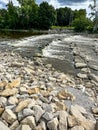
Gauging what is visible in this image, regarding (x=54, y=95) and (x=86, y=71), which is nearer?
(x=54, y=95)

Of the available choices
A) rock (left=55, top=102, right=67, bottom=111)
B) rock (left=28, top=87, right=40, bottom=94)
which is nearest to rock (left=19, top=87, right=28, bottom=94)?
rock (left=28, top=87, right=40, bottom=94)

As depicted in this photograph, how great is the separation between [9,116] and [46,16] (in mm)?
74277

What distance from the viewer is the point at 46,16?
7881 centimetres

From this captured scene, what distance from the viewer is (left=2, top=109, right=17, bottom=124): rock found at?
20.4 feet

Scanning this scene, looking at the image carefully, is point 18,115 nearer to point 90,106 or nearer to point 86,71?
point 90,106

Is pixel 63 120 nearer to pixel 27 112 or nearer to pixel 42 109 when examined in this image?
pixel 42 109

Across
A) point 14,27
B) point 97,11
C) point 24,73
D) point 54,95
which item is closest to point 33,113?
point 54,95

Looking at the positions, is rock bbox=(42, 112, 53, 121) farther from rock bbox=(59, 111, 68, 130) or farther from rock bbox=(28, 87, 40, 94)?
rock bbox=(28, 87, 40, 94)

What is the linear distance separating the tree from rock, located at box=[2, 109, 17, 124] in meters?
72.7

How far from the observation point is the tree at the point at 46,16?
78.1 m

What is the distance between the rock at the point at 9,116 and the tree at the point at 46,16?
72.7 meters

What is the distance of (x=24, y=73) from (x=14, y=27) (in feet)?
234

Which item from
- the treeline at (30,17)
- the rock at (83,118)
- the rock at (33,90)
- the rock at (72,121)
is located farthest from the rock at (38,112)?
the treeline at (30,17)

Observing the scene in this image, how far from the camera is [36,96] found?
7.41 meters
